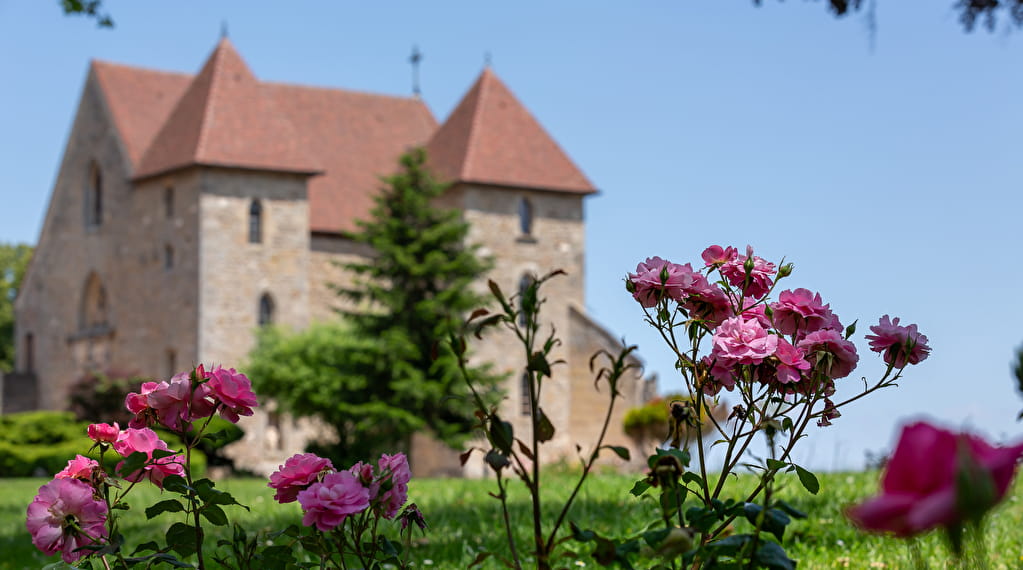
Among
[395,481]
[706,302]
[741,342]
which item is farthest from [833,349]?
[395,481]

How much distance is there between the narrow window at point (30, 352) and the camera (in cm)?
4216

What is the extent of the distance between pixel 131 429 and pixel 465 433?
26860 millimetres

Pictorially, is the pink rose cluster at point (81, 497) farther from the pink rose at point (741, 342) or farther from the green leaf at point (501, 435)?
the pink rose at point (741, 342)

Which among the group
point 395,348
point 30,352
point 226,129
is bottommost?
point 30,352

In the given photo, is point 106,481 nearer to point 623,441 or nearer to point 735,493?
point 735,493

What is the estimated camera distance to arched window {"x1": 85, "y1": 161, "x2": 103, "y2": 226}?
3919 centimetres

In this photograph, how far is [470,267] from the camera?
103 feet

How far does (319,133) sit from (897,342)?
37369mm

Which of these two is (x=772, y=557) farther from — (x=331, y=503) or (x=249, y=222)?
(x=249, y=222)

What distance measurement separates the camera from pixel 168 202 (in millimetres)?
35844

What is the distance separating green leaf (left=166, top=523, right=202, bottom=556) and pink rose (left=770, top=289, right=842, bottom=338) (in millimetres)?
1868

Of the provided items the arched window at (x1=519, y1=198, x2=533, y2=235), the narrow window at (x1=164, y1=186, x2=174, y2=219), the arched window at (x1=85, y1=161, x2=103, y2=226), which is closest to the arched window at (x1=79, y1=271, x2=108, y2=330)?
the arched window at (x1=85, y1=161, x2=103, y2=226)

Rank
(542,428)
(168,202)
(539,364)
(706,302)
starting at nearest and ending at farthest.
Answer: (539,364) < (542,428) < (706,302) < (168,202)

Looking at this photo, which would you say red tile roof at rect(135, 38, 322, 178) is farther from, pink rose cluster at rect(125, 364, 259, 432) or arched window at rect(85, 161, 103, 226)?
pink rose cluster at rect(125, 364, 259, 432)
